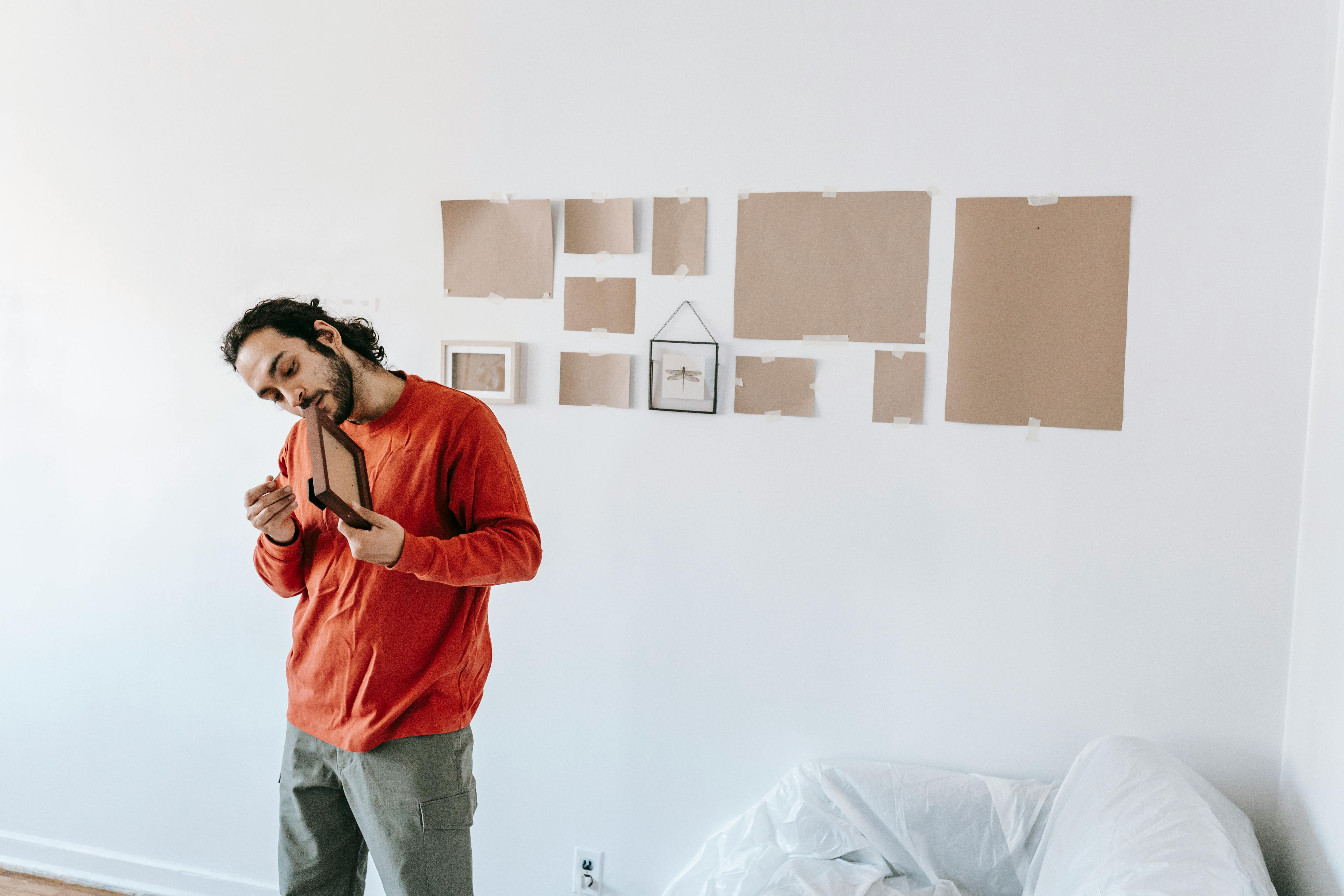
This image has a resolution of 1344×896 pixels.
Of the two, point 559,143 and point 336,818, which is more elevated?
point 559,143

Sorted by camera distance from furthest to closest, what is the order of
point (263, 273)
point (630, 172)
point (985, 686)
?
point (263, 273)
point (630, 172)
point (985, 686)

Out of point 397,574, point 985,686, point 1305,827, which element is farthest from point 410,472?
point 1305,827

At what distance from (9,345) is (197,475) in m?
0.66

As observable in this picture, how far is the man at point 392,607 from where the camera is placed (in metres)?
1.37

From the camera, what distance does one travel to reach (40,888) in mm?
2301

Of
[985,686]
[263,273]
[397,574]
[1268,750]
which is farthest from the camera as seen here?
[263,273]

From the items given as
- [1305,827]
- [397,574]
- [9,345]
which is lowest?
[1305,827]

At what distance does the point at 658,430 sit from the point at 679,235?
43 cm

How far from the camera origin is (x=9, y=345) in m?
2.31

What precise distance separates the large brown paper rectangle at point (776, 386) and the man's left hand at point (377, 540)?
867mm

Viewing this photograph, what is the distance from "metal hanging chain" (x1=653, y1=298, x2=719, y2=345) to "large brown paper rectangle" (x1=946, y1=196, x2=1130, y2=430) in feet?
1.64

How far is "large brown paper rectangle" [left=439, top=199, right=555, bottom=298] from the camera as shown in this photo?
1.98 meters

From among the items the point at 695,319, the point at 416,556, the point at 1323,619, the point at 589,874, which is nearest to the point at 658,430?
the point at 695,319

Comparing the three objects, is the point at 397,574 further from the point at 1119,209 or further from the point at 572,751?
the point at 1119,209
